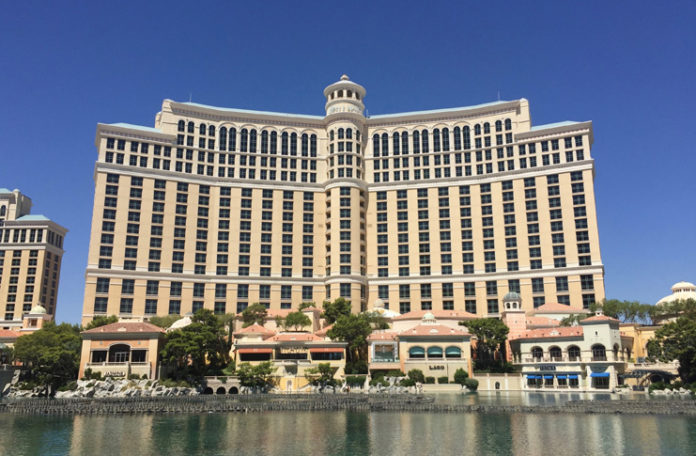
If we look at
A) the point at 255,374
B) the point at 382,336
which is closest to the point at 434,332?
the point at 382,336

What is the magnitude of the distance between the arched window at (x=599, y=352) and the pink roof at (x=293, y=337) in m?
44.7

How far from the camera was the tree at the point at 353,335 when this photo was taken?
99.8 metres

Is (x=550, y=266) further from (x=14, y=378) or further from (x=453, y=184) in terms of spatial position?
(x=14, y=378)

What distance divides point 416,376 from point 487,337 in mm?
16671

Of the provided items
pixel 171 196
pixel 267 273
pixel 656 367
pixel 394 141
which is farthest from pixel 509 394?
pixel 171 196

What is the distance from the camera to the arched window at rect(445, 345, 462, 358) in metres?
98.9

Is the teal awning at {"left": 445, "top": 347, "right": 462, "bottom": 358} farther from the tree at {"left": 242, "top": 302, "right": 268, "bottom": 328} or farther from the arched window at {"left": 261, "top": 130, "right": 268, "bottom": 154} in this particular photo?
the arched window at {"left": 261, "top": 130, "right": 268, "bottom": 154}

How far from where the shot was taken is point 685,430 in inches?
2279

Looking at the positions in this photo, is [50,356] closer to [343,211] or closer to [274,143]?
[343,211]

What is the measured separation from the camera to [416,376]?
95.9 metres

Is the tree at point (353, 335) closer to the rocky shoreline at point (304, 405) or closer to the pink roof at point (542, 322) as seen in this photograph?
the rocky shoreline at point (304, 405)

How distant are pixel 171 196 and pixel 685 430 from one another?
11392cm

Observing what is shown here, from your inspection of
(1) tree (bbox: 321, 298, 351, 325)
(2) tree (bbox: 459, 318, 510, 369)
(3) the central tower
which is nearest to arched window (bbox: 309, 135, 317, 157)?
(3) the central tower

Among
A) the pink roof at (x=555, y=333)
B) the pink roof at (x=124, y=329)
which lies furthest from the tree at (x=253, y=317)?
the pink roof at (x=555, y=333)
